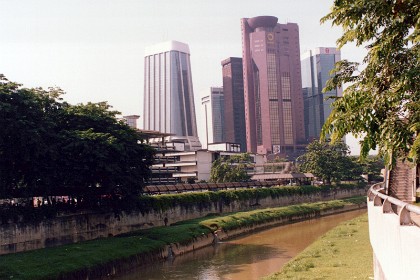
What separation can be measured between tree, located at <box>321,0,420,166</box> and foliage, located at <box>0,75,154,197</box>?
93.4 ft

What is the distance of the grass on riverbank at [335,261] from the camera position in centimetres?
2448

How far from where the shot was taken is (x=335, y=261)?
28766mm

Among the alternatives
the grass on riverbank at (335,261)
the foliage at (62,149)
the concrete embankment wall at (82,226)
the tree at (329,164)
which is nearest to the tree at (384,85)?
the grass on riverbank at (335,261)

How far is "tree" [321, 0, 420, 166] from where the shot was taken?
34.0 ft

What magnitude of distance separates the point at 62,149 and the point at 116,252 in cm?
960

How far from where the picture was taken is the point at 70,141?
39.1 meters

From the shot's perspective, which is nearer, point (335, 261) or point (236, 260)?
point (335, 261)

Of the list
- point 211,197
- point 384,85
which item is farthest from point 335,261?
point 211,197

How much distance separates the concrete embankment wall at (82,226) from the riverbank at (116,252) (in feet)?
8.94

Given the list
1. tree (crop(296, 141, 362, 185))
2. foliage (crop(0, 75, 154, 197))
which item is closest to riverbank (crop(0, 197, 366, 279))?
foliage (crop(0, 75, 154, 197))

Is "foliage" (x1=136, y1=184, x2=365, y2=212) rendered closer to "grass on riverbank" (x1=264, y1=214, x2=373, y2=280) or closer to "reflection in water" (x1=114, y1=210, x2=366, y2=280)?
"reflection in water" (x1=114, y1=210, x2=366, y2=280)

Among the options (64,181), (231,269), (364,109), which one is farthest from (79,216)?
(364,109)

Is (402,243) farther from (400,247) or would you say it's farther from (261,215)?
(261,215)

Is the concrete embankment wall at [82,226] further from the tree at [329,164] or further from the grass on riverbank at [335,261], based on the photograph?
the tree at [329,164]
